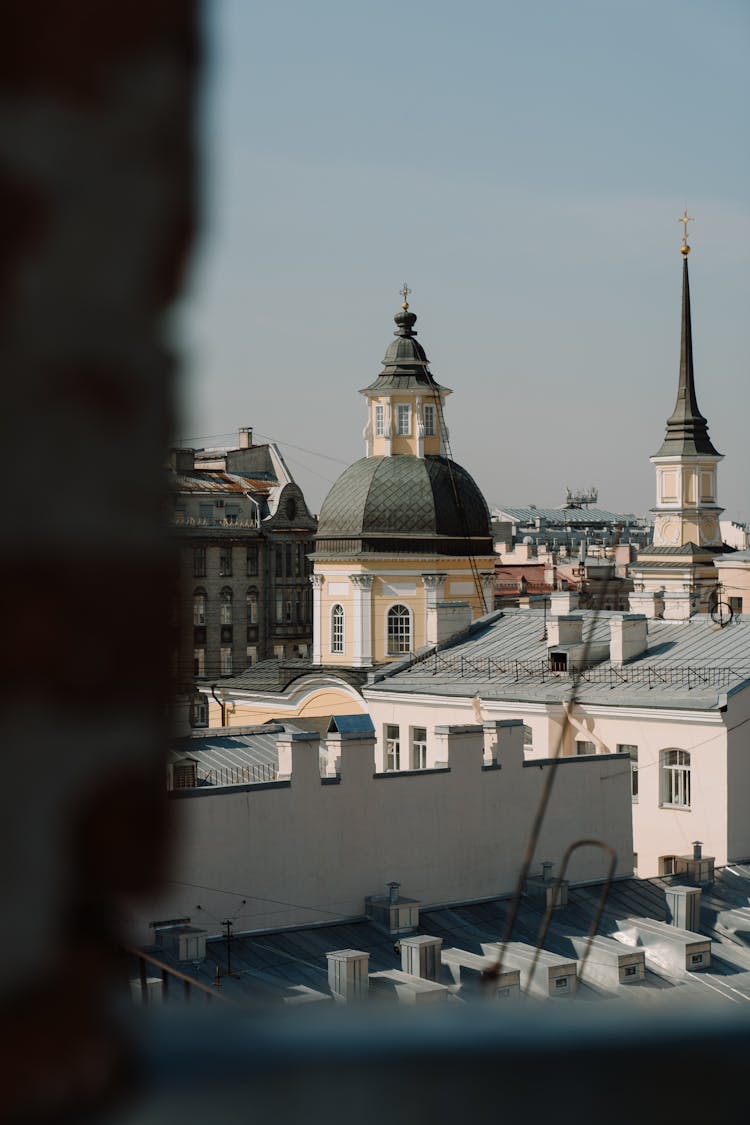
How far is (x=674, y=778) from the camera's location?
80.9 feet

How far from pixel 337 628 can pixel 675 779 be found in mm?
15853

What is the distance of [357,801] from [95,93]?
59.4 ft

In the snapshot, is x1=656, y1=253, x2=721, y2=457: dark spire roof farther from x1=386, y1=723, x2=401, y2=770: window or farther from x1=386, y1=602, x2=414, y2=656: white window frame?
x1=386, y1=723, x2=401, y2=770: window

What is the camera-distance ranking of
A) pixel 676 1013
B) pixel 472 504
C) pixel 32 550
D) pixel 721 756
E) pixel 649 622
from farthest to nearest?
pixel 472 504 < pixel 649 622 < pixel 721 756 < pixel 676 1013 < pixel 32 550

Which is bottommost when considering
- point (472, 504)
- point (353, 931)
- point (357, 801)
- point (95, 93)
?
point (353, 931)

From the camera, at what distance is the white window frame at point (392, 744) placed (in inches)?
1149

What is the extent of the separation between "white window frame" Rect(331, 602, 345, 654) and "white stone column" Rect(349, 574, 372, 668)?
48 centimetres

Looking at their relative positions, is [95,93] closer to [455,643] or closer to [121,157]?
[121,157]

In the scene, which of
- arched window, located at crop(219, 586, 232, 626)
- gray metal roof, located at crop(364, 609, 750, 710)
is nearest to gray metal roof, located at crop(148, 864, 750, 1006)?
gray metal roof, located at crop(364, 609, 750, 710)

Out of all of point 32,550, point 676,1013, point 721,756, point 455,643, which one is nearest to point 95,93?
point 32,550

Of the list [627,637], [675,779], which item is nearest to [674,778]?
[675,779]

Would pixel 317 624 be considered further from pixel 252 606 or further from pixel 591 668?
pixel 252 606

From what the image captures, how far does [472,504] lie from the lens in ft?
136

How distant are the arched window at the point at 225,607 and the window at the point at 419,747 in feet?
103
